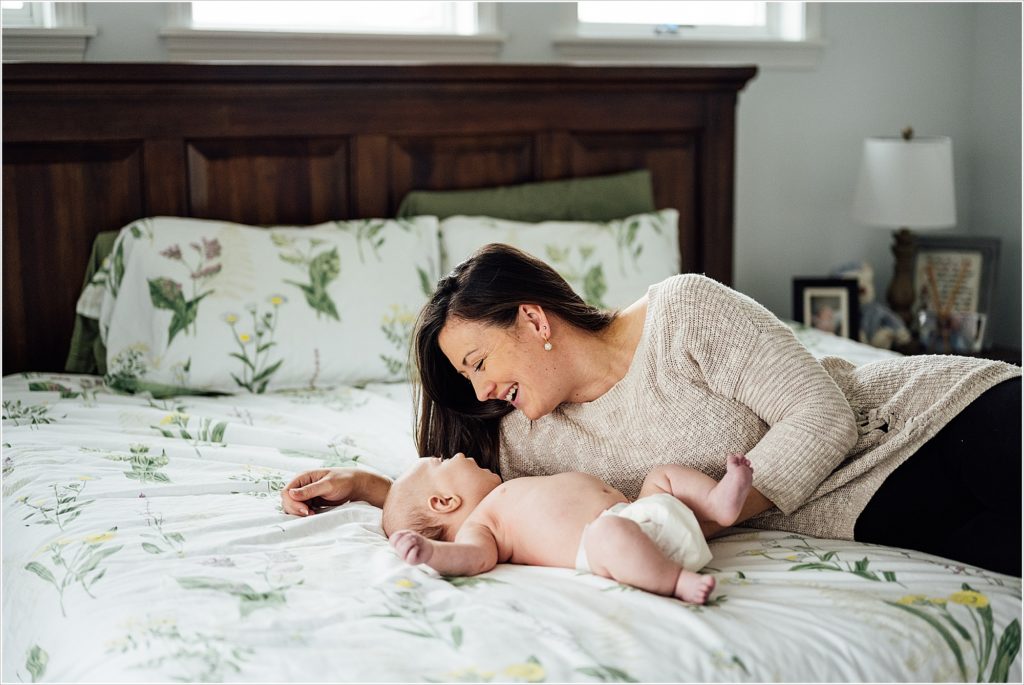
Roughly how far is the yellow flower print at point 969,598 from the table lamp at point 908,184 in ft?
7.07

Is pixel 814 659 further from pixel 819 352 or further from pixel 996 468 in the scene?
pixel 819 352

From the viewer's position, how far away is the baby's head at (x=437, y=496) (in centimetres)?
156

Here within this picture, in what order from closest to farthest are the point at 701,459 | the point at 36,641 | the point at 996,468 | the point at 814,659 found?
the point at 814,659 → the point at 36,641 → the point at 996,468 → the point at 701,459

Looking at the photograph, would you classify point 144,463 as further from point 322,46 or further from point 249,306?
point 322,46

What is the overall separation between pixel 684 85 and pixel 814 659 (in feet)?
7.35

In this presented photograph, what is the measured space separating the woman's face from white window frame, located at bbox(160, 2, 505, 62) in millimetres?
1553

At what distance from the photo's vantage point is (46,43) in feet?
8.71

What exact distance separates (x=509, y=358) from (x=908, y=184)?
2099 millimetres

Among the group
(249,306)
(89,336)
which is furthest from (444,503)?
(89,336)

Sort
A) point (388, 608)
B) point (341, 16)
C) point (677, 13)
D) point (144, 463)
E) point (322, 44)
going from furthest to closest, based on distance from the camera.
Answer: point (677, 13), point (341, 16), point (322, 44), point (144, 463), point (388, 608)

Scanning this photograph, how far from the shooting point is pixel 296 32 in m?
2.91

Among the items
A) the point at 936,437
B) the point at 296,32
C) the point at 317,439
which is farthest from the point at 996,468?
the point at 296,32

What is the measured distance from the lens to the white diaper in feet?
4.36

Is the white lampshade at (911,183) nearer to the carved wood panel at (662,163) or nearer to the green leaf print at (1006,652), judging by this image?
the carved wood panel at (662,163)
